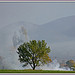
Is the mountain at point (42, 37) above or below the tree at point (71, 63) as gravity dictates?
above

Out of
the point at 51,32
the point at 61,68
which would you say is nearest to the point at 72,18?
the point at 51,32

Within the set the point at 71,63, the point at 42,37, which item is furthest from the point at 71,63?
the point at 42,37

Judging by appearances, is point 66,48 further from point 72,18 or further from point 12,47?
point 12,47

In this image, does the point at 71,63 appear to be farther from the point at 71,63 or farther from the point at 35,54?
the point at 35,54

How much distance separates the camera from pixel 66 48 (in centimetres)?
1839

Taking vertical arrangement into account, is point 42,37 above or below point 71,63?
above

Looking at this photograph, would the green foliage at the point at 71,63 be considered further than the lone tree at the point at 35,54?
Yes

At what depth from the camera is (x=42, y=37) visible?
19.0 metres

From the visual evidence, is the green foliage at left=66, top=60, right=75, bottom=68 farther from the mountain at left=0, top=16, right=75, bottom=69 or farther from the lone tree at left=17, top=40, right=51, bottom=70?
the lone tree at left=17, top=40, right=51, bottom=70

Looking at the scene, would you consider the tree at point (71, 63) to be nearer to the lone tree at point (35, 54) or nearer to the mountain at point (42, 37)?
the mountain at point (42, 37)

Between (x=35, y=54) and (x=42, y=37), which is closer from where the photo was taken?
(x=35, y=54)

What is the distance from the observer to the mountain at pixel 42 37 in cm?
1842

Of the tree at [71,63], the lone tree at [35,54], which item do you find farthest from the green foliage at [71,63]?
the lone tree at [35,54]

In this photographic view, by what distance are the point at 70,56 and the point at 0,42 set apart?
6.51 m
